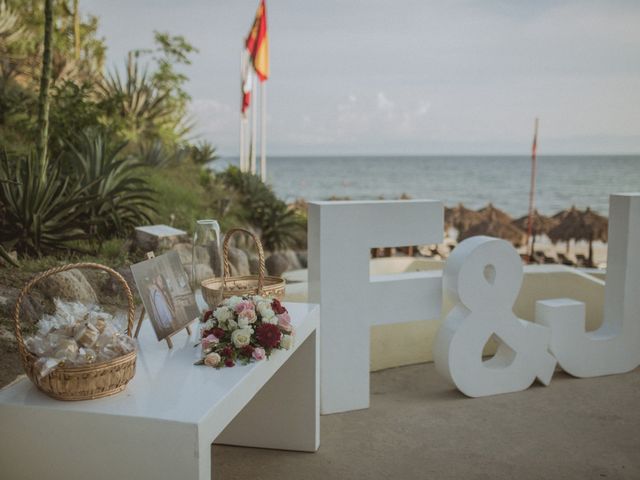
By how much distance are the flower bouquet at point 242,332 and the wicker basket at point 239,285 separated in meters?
0.24

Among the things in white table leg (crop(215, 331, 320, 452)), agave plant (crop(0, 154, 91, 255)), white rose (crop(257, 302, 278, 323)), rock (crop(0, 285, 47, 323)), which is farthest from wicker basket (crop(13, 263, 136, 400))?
agave plant (crop(0, 154, 91, 255))

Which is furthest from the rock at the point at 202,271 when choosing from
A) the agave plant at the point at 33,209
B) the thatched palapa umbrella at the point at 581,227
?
the thatched palapa umbrella at the point at 581,227

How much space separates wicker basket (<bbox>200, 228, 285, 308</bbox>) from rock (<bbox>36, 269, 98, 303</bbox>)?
4.33ft

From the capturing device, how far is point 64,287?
4320 mm

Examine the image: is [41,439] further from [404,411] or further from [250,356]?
[404,411]

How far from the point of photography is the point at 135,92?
1348 cm

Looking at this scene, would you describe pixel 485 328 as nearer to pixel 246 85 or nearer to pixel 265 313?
pixel 265 313

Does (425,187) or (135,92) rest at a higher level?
(135,92)

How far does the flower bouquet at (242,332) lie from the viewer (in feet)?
8.51

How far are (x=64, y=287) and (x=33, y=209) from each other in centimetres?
144

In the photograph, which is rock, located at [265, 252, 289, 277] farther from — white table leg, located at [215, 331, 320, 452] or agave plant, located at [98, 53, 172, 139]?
agave plant, located at [98, 53, 172, 139]

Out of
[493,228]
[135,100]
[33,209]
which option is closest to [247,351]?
[33,209]

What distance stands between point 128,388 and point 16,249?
3705 millimetres

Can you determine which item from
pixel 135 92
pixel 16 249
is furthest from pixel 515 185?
pixel 16 249
